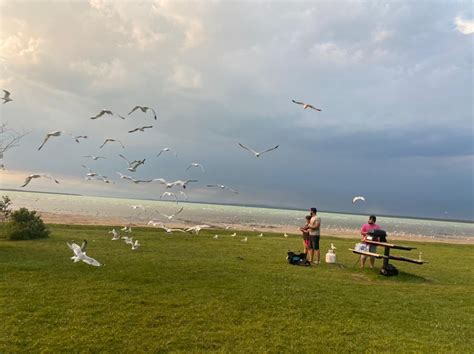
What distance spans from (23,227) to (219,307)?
16.9 m

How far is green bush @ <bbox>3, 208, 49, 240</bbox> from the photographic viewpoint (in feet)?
73.0

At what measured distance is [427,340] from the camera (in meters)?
9.25

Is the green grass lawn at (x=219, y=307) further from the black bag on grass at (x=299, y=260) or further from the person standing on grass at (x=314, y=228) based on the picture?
the person standing on grass at (x=314, y=228)

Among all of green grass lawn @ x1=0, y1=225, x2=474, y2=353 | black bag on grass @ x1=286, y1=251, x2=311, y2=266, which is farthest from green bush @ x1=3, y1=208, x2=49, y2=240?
black bag on grass @ x1=286, y1=251, x2=311, y2=266

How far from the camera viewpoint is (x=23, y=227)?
22516mm

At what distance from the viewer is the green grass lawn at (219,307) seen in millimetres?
8488

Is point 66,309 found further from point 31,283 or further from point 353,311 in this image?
point 353,311

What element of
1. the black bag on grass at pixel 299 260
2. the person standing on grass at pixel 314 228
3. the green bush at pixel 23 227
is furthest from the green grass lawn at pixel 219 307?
the green bush at pixel 23 227

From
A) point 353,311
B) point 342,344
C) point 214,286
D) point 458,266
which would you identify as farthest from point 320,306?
point 458,266

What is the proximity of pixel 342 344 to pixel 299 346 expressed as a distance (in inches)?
40.1

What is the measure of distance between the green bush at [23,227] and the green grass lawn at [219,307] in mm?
5197

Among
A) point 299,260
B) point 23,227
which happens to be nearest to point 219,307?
point 299,260

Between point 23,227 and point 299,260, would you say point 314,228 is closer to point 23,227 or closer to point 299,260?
point 299,260

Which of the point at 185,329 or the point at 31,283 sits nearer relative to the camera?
the point at 185,329
